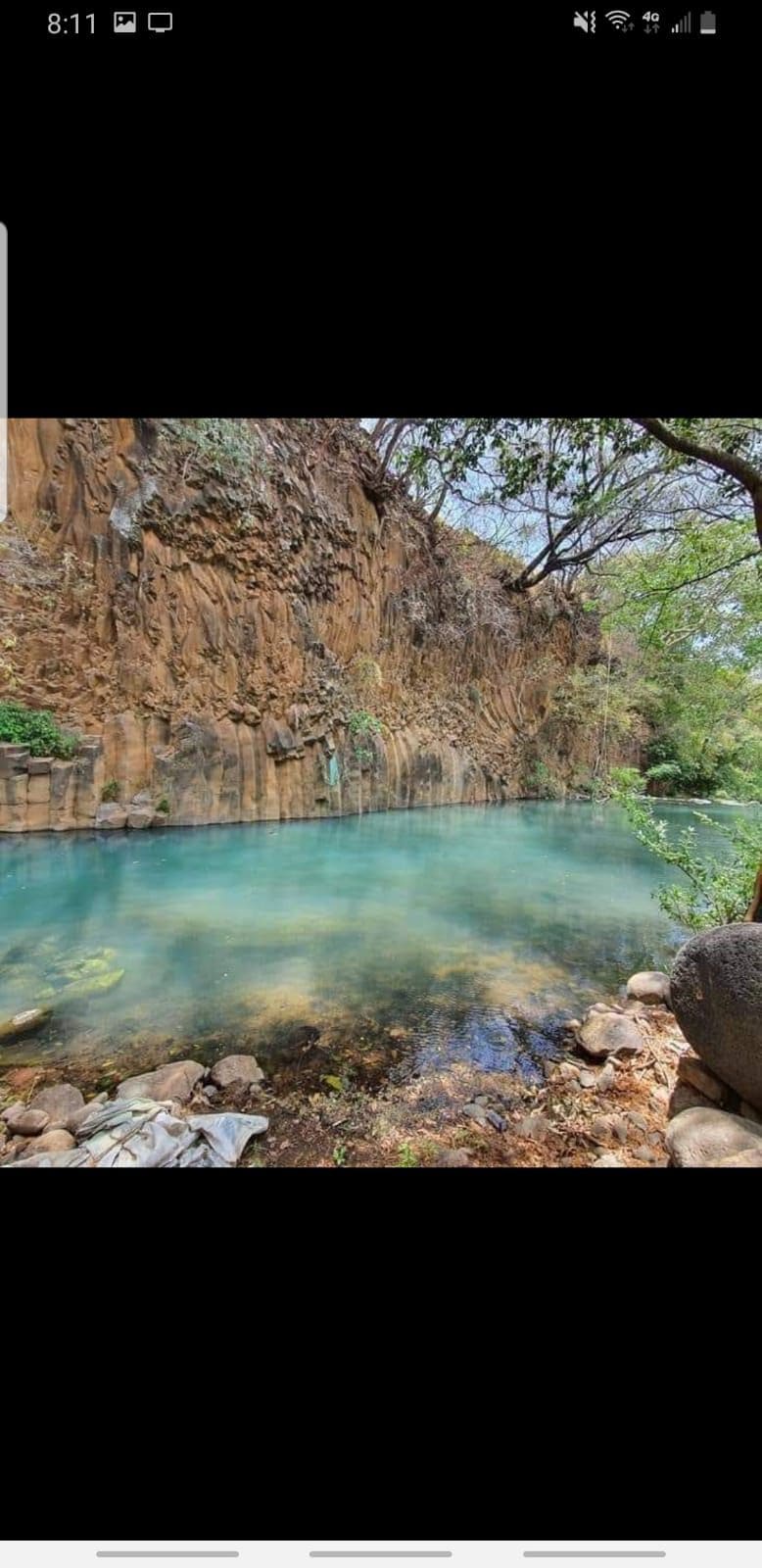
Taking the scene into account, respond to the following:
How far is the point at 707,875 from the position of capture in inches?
138

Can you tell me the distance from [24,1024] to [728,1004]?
10.8ft

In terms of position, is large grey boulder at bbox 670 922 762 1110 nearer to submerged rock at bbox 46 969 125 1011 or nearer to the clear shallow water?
the clear shallow water

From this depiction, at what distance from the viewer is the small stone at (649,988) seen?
2.91 metres

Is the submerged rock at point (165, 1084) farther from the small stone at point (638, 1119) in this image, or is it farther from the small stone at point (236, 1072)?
the small stone at point (638, 1119)

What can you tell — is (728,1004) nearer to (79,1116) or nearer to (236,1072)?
(236,1072)

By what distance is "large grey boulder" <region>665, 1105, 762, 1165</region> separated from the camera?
57.6 inches

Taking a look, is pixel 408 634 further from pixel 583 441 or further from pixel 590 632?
pixel 583 441

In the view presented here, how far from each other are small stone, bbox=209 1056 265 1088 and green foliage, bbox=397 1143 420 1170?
722 millimetres

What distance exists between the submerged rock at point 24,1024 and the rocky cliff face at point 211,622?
5298mm
